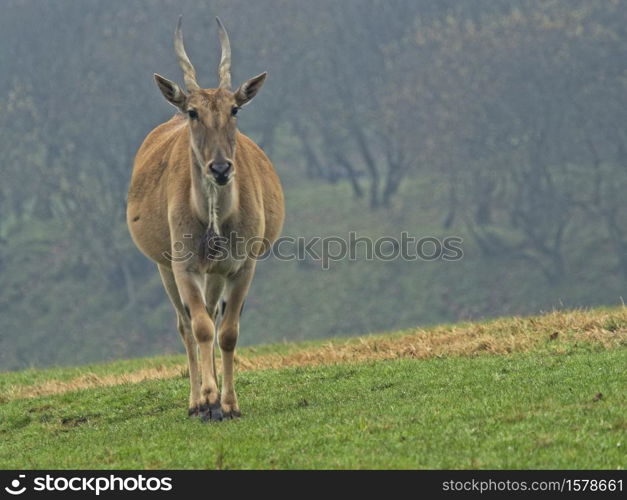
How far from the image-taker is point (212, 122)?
1170 centimetres

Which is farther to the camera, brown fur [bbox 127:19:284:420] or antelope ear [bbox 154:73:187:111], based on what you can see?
antelope ear [bbox 154:73:187:111]

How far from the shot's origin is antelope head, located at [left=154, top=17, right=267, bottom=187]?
11.4 meters

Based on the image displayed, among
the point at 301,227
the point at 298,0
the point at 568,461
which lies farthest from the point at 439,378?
the point at 298,0

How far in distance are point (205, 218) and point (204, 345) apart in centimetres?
146

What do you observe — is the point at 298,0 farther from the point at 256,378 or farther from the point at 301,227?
the point at 256,378

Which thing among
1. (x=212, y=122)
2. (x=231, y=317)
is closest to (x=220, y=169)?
(x=212, y=122)

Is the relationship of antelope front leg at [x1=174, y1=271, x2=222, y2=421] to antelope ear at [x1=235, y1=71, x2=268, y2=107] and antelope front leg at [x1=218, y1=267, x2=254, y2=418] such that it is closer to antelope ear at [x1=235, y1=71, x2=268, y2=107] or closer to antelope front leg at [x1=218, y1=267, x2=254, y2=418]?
antelope front leg at [x1=218, y1=267, x2=254, y2=418]

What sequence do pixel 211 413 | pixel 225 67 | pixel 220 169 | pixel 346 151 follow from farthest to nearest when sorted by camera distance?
pixel 346 151 → pixel 225 67 → pixel 211 413 → pixel 220 169

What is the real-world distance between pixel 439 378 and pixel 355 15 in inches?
2534

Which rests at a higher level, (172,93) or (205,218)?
(172,93)

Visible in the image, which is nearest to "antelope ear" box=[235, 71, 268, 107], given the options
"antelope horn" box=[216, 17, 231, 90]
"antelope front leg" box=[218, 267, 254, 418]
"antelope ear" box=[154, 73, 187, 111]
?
"antelope horn" box=[216, 17, 231, 90]

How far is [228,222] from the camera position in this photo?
1236cm

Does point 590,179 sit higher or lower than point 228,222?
higher
